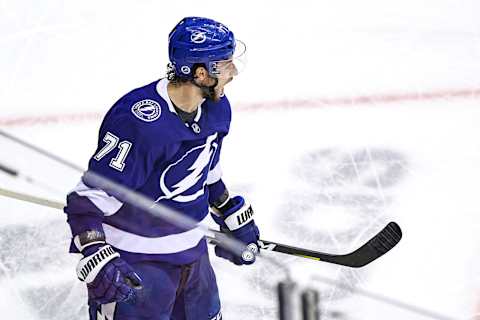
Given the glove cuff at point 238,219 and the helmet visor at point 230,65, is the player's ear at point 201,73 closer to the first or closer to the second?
the helmet visor at point 230,65

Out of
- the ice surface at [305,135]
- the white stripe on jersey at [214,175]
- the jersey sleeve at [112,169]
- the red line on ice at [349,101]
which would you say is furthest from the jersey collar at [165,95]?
the red line on ice at [349,101]

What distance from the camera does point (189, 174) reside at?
244 cm

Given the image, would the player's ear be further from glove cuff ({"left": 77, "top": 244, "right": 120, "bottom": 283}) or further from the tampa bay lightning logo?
glove cuff ({"left": 77, "top": 244, "right": 120, "bottom": 283})

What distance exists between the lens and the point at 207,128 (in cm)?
245

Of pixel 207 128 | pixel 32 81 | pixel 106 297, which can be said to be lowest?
pixel 32 81

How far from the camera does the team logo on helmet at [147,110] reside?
7.66ft

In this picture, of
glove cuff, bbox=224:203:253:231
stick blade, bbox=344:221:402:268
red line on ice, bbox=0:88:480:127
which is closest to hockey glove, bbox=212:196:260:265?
glove cuff, bbox=224:203:253:231

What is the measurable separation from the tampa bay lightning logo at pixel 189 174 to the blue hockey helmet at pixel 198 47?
181mm

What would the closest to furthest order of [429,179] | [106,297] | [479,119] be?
[106,297] → [429,179] → [479,119]

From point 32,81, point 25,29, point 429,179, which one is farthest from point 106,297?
point 25,29

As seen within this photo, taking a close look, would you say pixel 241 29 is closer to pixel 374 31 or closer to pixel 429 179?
pixel 374 31

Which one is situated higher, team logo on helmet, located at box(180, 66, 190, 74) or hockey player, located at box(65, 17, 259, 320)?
team logo on helmet, located at box(180, 66, 190, 74)

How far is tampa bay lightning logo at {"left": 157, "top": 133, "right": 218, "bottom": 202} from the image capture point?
2.41m

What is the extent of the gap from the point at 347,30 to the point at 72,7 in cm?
126
